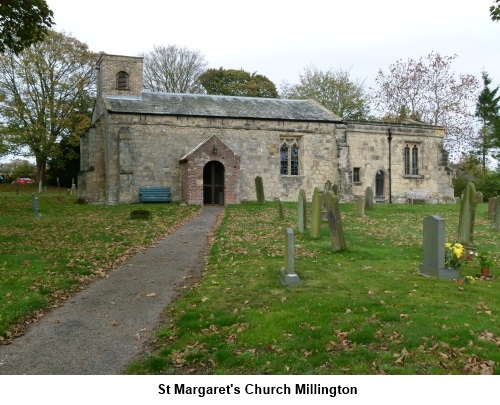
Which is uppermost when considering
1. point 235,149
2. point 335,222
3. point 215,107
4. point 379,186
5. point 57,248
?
point 215,107

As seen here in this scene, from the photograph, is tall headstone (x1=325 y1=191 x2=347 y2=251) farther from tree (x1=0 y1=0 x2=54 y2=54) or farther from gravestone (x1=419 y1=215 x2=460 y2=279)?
tree (x1=0 y1=0 x2=54 y2=54)

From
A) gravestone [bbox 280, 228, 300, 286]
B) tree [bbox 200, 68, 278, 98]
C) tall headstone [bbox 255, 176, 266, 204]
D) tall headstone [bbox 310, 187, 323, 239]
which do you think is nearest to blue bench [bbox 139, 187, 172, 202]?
tall headstone [bbox 255, 176, 266, 204]

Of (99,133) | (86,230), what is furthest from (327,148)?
(86,230)

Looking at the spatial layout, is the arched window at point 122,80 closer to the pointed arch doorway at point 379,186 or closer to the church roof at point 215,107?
the church roof at point 215,107

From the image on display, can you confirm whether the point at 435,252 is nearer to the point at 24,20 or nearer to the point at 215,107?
the point at 24,20

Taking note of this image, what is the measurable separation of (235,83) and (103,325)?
4604cm

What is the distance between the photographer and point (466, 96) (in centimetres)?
4312

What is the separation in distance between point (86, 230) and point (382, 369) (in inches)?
499

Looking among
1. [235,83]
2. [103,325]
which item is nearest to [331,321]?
[103,325]

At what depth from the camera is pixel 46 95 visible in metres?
40.0

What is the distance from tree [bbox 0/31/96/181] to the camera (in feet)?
123

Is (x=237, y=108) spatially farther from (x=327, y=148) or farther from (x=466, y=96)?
(x=466, y=96)

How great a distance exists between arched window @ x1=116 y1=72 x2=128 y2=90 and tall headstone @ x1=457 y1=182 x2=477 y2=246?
2340 cm

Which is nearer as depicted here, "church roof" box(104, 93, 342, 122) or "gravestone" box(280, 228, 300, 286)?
"gravestone" box(280, 228, 300, 286)
